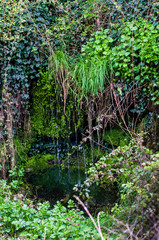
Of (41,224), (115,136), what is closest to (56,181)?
(115,136)

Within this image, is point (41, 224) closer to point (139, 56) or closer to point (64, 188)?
point (64, 188)

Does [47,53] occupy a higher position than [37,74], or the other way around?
[47,53]

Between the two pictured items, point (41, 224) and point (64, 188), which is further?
point (64, 188)

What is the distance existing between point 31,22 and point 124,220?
3262 mm

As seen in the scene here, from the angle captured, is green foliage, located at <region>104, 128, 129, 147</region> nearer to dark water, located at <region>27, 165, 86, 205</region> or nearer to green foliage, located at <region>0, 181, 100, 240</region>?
dark water, located at <region>27, 165, 86, 205</region>

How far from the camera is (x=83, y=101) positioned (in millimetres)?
3453

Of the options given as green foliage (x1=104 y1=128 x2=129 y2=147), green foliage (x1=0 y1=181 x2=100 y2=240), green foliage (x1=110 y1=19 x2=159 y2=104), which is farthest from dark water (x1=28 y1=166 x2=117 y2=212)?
green foliage (x1=110 y1=19 x2=159 y2=104)

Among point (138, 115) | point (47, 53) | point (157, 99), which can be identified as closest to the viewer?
point (157, 99)

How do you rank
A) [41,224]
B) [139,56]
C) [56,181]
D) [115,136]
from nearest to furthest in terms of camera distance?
[41,224]
[139,56]
[115,136]
[56,181]

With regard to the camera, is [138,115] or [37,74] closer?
[138,115]

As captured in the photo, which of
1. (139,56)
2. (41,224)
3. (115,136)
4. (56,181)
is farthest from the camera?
(56,181)

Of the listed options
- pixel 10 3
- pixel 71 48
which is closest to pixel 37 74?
pixel 71 48

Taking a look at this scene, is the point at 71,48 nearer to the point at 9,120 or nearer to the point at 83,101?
the point at 83,101

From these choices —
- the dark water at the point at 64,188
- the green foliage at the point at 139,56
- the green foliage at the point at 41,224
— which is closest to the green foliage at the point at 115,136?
the dark water at the point at 64,188
